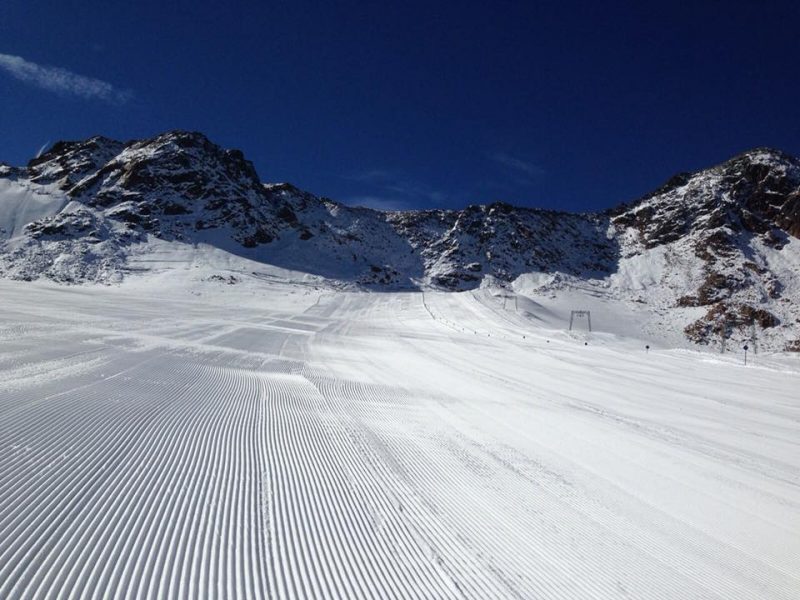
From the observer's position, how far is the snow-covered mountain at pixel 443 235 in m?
55.3

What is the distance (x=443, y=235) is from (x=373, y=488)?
10525 centimetres

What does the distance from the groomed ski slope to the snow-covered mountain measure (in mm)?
50483

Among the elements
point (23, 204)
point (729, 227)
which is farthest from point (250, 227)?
point (729, 227)

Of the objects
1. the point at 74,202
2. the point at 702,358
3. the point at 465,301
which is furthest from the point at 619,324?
the point at 74,202

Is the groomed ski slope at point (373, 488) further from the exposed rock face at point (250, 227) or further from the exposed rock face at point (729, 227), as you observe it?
the exposed rock face at point (250, 227)

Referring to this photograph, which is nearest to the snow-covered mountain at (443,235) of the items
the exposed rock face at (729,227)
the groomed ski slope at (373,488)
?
the exposed rock face at (729,227)

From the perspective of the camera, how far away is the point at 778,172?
257 feet

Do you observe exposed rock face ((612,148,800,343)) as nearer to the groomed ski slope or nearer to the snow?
the groomed ski slope

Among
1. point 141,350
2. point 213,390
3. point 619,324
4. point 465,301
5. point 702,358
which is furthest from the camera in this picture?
point 619,324

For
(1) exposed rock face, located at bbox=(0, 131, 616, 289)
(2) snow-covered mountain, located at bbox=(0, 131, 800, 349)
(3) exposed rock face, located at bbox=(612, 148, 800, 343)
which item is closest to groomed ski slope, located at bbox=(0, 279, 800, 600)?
(3) exposed rock face, located at bbox=(612, 148, 800, 343)

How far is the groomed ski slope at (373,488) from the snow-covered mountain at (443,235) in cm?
5048

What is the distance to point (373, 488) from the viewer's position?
403 centimetres

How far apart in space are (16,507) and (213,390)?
4.47 metres

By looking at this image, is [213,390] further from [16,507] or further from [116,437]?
[16,507]
